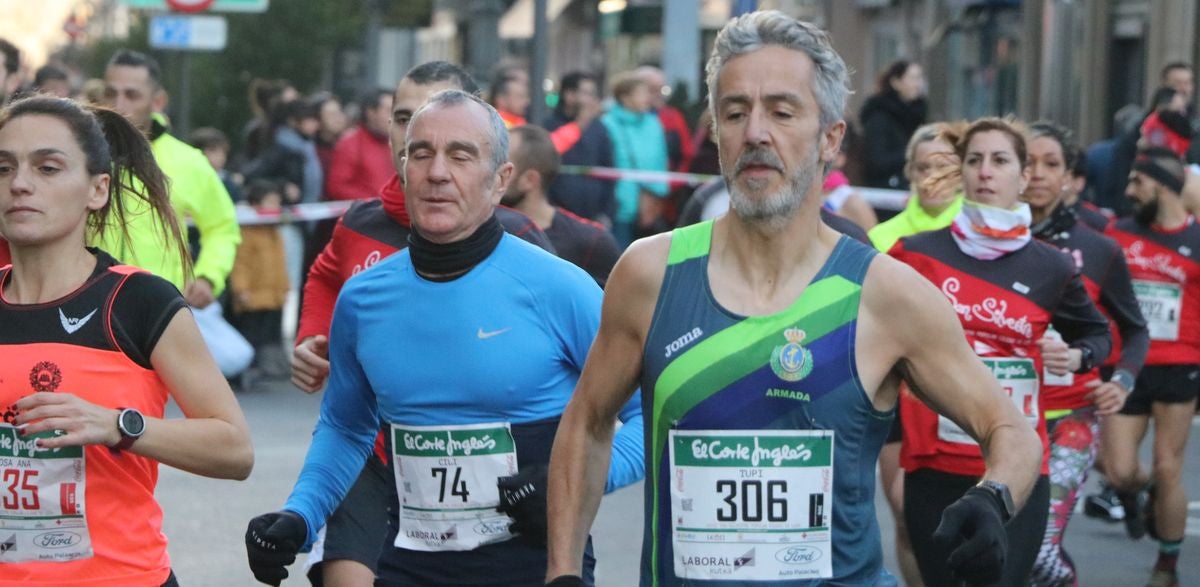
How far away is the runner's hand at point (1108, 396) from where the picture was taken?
760 centimetres

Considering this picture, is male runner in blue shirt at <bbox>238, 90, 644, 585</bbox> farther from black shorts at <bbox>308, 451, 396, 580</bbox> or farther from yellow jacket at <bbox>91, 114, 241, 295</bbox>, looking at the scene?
yellow jacket at <bbox>91, 114, 241, 295</bbox>

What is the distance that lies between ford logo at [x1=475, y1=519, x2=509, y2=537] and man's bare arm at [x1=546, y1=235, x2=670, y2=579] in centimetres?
61

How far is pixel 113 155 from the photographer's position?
5371mm

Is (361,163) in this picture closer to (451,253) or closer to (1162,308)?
(1162,308)

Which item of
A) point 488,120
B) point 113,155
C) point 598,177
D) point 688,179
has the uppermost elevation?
point 488,120

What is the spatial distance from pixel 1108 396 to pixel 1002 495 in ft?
12.9

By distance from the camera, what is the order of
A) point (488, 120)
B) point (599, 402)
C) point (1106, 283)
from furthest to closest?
1. point (1106, 283)
2. point (488, 120)
3. point (599, 402)

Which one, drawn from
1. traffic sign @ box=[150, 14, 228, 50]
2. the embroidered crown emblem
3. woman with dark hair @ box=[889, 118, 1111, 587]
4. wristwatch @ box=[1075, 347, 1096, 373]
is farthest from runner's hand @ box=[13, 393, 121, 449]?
traffic sign @ box=[150, 14, 228, 50]

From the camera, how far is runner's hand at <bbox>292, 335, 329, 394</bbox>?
5.89 m

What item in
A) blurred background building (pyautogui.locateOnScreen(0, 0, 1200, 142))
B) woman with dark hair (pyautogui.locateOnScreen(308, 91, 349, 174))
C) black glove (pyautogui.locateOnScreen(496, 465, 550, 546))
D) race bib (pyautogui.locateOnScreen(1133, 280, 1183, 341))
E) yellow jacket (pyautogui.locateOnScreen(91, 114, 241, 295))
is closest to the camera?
black glove (pyautogui.locateOnScreen(496, 465, 550, 546))

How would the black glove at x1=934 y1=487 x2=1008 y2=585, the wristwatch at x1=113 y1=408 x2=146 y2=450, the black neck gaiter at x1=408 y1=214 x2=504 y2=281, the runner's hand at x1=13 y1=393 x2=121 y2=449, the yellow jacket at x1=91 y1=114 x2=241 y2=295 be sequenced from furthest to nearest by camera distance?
1. the yellow jacket at x1=91 y1=114 x2=241 y2=295
2. the black neck gaiter at x1=408 y1=214 x2=504 y2=281
3. the wristwatch at x1=113 y1=408 x2=146 y2=450
4. the runner's hand at x1=13 y1=393 x2=121 y2=449
5. the black glove at x1=934 y1=487 x2=1008 y2=585

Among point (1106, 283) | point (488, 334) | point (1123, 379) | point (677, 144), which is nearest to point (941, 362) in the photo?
point (488, 334)

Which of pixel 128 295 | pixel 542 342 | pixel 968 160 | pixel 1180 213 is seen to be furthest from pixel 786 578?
pixel 1180 213

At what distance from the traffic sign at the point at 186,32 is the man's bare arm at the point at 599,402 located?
50.5 ft
